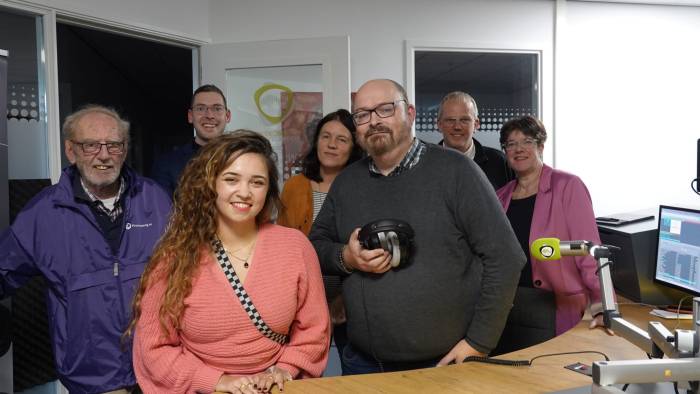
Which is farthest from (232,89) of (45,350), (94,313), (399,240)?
(399,240)

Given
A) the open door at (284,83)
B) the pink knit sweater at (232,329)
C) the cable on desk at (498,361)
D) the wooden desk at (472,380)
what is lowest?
the wooden desk at (472,380)

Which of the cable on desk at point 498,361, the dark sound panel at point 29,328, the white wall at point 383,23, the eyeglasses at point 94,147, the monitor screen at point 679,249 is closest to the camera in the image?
the cable on desk at point 498,361

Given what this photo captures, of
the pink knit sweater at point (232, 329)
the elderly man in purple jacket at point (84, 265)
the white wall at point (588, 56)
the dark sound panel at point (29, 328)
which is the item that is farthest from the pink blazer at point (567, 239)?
the dark sound panel at point (29, 328)

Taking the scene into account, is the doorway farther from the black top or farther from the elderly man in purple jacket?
the black top

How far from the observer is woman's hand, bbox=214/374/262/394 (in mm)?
1497

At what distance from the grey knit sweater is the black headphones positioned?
0.25 feet

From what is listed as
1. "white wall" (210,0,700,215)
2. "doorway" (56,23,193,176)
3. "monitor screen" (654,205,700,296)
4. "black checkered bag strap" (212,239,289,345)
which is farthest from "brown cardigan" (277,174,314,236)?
"white wall" (210,0,700,215)

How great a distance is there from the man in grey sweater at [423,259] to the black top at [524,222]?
0.65 m

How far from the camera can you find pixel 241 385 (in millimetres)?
1504

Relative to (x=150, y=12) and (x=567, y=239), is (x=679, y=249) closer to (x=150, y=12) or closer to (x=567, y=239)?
(x=567, y=239)

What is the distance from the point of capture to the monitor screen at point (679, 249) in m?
2.11

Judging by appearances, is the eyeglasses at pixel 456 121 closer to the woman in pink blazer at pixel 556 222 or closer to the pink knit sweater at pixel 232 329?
the woman in pink blazer at pixel 556 222

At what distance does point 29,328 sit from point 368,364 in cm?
221

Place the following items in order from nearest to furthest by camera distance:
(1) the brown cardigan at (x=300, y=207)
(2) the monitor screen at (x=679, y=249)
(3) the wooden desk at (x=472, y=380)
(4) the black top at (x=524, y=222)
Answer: (3) the wooden desk at (x=472, y=380)
(2) the monitor screen at (x=679, y=249)
(4) the black top at (x=524, y=222)
(1) the brown cardigan at (x=300, y=207)
